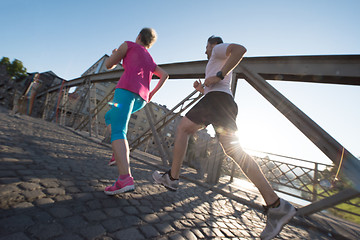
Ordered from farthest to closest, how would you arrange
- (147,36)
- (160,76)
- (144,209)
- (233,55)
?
(160,76)
(147,36)
(233,55)
(144,209)

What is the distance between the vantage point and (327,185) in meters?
5.25

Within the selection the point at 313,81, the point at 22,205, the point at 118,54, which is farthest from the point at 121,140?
the point at 313,81

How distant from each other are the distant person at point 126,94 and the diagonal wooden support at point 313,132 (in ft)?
7.21

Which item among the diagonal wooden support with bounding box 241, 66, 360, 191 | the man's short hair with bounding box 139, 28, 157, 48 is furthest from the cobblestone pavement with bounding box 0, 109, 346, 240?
the man's short hair with bounding box 139, 28, 157, 48

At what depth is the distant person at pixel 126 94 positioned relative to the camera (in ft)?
5.37

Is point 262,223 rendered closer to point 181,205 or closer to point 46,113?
point 181,205

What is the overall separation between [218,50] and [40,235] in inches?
83.6

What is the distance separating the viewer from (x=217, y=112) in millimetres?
1831

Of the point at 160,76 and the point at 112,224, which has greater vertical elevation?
the point at 160,76

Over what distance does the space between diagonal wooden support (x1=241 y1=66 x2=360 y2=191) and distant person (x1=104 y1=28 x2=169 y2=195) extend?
7.21 feet

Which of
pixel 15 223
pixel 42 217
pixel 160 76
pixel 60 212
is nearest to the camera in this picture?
pixel 15 223

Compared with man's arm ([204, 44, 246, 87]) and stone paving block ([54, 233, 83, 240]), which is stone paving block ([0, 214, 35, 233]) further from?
man's arm ([204, 44, 246, 87])

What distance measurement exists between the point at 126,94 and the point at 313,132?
268 centimetres

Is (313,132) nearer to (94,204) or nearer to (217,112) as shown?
(217,112)
